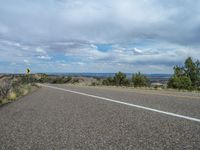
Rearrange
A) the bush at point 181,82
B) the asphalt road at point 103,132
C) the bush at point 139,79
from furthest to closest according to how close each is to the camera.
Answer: the bush at point 139,79, the bush at point 181,82, the asphalt road at point 103,132

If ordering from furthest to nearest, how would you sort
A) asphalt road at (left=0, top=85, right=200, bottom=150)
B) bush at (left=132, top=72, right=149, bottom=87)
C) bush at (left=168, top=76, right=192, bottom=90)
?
bush at (left=132, top=72, right=149, bottom=87) → bush at (left=168, top=76, right=192, bottom=90) → asphalt road at (left=0, top=85, right=200, bottom=150)

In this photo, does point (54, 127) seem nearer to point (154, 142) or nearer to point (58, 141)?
point (58, 141)

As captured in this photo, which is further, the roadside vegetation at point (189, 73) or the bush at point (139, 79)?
the bush at point (139, 79)

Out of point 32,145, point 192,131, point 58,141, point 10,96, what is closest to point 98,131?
point 58,141

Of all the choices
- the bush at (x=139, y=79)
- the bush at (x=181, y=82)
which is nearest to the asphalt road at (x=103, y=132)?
the bush at (x=181, y=82)

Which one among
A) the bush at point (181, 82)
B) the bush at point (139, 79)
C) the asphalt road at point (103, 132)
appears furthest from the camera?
the bush at point (139, 79)

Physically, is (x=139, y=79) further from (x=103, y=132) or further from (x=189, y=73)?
(x=103, y=132)

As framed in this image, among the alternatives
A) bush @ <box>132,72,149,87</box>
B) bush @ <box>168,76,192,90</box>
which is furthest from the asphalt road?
bush @ <box>132,72,149,87</box>

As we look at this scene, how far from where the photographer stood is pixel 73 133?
19.5 ft

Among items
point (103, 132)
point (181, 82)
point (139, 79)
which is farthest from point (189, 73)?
point (103, 132)

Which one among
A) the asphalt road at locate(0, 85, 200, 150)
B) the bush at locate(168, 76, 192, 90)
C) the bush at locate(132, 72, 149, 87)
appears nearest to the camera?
the asphalt road at locate(0, 85, 200, 150)

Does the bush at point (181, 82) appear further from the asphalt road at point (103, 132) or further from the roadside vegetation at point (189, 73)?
the asphalt road at point (103, 132)

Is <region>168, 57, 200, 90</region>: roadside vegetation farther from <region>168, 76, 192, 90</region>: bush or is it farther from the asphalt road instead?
the asphalt road

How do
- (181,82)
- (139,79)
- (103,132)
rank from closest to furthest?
(103,132)
(181,82)
(139,79)
